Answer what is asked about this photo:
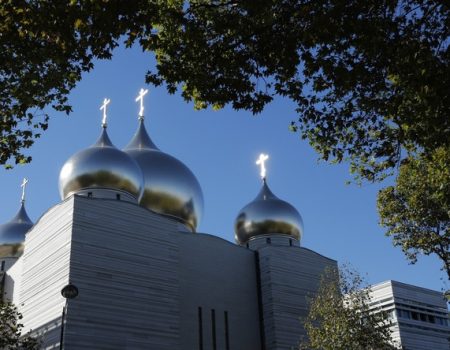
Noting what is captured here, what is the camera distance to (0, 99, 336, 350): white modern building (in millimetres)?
26484

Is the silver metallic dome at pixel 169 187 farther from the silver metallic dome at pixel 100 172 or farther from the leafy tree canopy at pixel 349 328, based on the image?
the leafy tree canopy at pixel 349 328

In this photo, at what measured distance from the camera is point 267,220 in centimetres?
3712

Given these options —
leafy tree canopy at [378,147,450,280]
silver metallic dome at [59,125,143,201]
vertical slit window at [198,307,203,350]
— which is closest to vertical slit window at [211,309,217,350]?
vertical slit window at [198,307,203,350]

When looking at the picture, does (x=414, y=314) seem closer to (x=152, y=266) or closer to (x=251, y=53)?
(x=152, y=266)

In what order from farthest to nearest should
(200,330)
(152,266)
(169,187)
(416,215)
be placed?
(169,187) < (200,330) < (152,266) < (416,215)

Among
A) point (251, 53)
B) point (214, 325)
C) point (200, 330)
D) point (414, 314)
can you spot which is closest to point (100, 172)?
point (200, 330)

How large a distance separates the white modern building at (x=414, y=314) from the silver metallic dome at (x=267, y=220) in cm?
1621

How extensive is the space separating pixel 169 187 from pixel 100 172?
503 centimetres

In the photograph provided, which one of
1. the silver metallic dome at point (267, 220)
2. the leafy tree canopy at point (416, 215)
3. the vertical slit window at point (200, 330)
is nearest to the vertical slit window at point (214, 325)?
the vertical slit window at point (200, 330)

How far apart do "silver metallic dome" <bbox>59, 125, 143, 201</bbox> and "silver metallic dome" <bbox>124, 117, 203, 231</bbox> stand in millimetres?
2239

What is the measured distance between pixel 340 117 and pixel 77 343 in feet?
51.6

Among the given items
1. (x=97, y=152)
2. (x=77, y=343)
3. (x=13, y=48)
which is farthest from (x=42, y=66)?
(x=97, y=152)

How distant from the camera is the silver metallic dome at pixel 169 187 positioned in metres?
34.8

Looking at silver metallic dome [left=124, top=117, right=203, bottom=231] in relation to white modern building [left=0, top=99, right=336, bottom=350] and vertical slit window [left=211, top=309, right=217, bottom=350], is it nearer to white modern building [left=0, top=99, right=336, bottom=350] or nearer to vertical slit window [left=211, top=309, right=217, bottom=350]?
white modern building [left=0, top=99, right=336, bottom=350]
